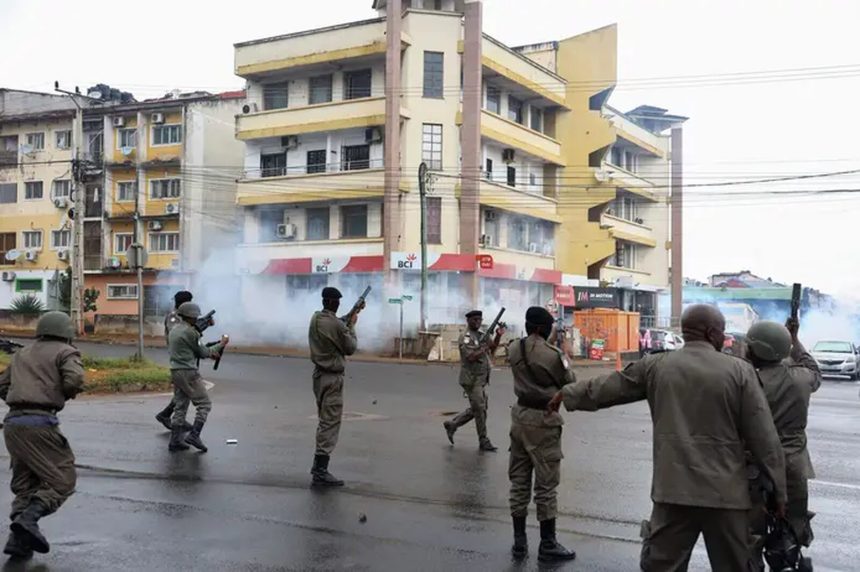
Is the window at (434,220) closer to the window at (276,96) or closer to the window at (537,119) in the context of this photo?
the window at (276,96)

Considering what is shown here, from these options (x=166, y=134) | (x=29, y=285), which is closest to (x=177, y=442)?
(x=166, y=134)

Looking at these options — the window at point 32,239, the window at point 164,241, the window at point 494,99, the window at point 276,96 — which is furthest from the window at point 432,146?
the window at point 32,239

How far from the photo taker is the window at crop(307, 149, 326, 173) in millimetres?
36344

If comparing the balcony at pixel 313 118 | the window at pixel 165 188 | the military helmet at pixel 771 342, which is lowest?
the military helmet at pixel 771 342

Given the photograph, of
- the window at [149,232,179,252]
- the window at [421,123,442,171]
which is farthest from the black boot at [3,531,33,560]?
Answer: the window at [149,232,179,252]

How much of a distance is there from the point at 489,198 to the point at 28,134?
2880cm

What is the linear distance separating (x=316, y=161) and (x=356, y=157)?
2.20m

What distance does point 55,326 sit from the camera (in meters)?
5.71

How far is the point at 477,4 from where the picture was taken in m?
33.8

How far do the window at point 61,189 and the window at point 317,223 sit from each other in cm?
1672

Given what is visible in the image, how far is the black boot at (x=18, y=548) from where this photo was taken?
17.4 ft

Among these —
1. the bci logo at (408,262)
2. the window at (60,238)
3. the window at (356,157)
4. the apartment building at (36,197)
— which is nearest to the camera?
the bci logo at (408,262)

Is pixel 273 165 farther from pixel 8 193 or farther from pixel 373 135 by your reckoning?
pixel 8 193

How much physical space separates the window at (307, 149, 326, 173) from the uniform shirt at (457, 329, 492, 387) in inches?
1063
